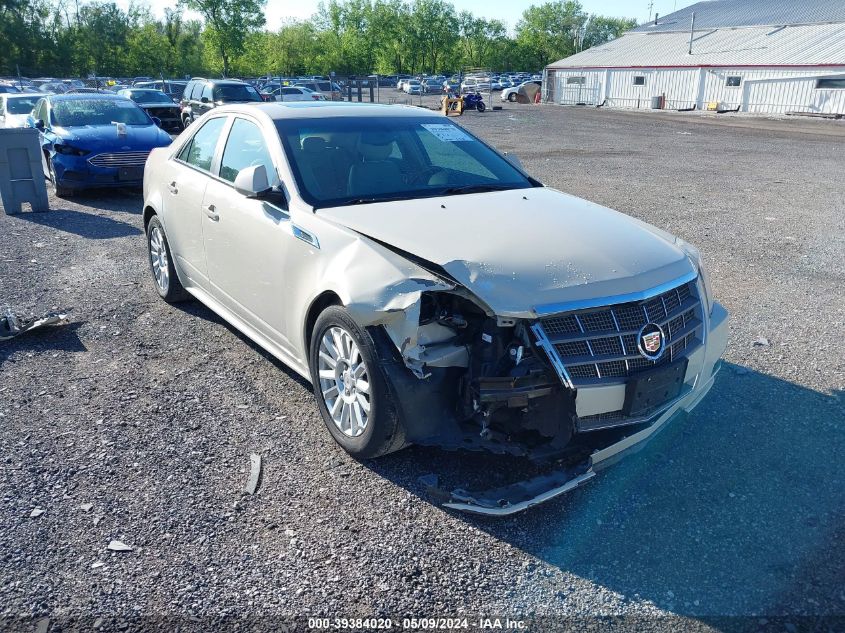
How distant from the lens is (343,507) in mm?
3449

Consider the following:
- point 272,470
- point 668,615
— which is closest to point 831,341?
point 668,615

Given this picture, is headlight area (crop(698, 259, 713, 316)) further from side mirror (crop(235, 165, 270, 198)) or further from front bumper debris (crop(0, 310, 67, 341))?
front bumper debris (crop(0, 310, 67, 341))

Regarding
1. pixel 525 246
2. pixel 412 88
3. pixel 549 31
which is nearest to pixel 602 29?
pixel 549 31

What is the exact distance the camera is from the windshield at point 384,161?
4383 mm

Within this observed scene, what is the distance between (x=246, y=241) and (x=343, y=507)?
6.45ft

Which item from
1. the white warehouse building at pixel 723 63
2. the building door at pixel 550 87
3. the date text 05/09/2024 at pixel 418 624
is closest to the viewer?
the date text 05/09/2024 at pixel 418 624

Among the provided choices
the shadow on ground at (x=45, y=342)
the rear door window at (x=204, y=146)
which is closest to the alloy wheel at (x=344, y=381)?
the rear door window at (x=204, y=146)

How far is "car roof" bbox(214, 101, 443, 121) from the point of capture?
4879 millimetres

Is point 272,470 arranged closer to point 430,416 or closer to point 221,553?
point 221,553

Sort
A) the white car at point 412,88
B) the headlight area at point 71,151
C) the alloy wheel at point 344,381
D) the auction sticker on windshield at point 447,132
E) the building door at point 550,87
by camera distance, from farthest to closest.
A: the white car at point 412,88
the building door at point 550,87
the headlight area at point 71,151
the auction sticker on windshield at point 447,132
the alloy wheel at point 344,381

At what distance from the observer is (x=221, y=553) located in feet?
10.2

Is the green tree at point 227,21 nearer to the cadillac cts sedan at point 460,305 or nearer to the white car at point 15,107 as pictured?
the white car at point 15,107

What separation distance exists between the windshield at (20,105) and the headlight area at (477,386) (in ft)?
56.1

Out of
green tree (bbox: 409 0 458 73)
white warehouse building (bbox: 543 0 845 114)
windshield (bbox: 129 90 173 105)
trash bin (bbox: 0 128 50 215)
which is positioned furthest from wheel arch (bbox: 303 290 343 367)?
green tree (bbox: 409 0 458 73)
